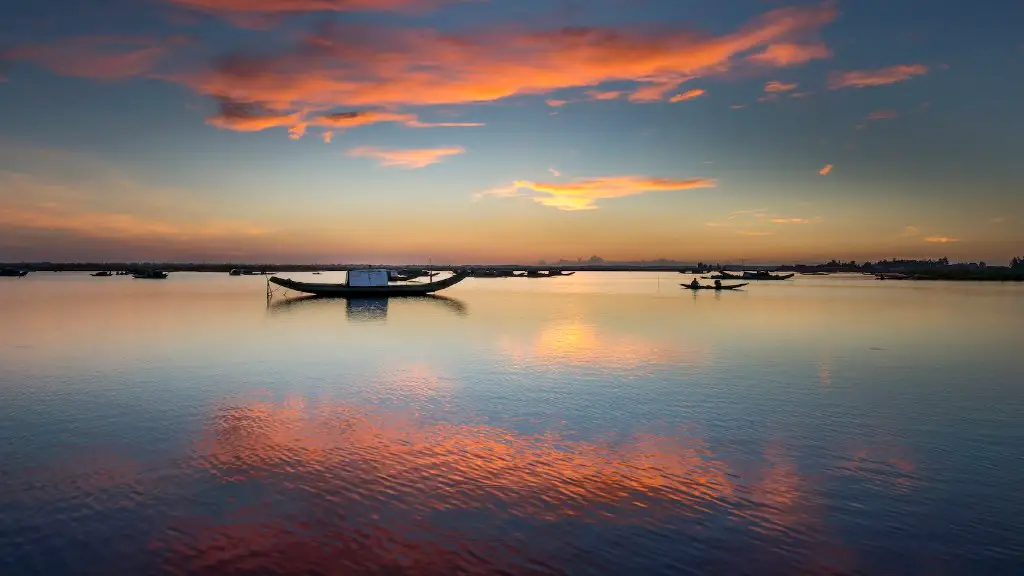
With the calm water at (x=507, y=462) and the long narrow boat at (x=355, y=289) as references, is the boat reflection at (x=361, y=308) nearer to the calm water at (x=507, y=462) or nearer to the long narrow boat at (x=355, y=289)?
the long narrow boat at (x=355, y=289)

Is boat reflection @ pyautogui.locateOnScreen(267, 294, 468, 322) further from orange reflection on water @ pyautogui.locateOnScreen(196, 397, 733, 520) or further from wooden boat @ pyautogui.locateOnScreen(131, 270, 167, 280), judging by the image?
wooden boat @ pyautogui.locateOnScreen(131, 270, 167, 280)

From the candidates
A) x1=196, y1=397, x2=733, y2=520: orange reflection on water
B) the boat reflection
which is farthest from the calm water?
the boat reflection

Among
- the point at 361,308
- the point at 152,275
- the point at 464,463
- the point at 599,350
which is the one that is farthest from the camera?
the point at 152,275

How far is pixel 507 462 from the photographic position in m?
11.6

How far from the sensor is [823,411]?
16.1 metres

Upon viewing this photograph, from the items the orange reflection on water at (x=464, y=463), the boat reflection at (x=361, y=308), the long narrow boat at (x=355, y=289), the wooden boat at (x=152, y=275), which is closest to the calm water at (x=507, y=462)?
the orange reflection on water at (x=464, y=463)

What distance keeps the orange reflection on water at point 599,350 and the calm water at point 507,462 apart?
0.45m

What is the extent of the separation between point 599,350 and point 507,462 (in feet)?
54.3

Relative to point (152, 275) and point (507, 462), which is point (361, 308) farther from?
point (152, 275)

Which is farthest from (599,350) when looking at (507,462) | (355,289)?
(355,289)

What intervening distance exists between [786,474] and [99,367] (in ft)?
78.7

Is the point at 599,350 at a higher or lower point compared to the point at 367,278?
lower

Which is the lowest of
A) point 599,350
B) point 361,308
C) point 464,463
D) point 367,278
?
point 464,463

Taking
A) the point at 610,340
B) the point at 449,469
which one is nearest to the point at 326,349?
the point at 610,340
